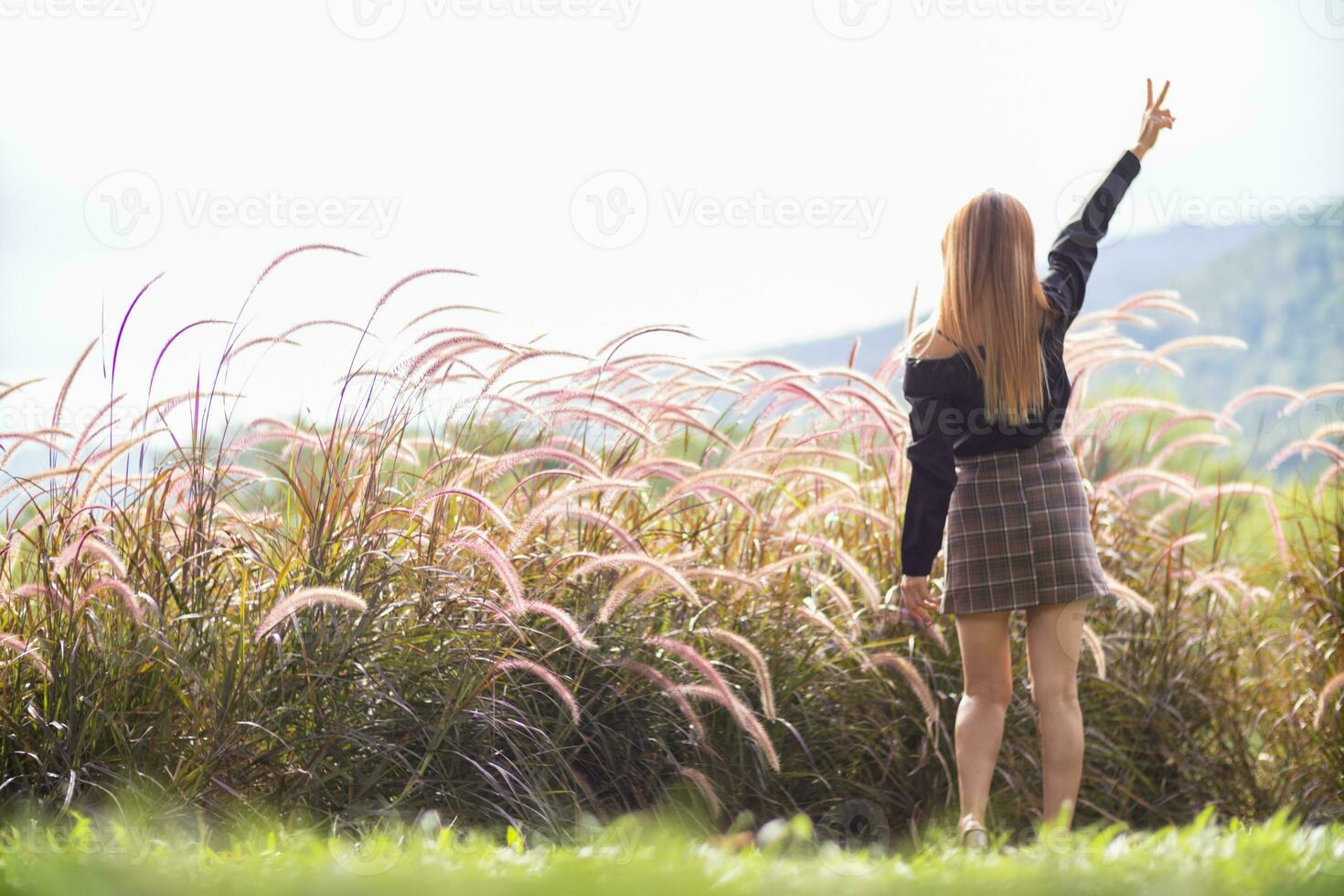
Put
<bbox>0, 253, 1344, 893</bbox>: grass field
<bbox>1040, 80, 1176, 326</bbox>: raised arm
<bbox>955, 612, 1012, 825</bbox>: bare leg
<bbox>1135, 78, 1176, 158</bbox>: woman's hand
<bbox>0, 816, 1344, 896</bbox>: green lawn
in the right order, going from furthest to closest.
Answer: <bbox>1135, 78, 1176, 158</bbox>: woman's hand < <bbox>1040, 80, 1176, 326</bbox>: raised arm < <bbox>955, 612, 1012, 825</bbox>: bare leg < <bbox>0, 253, 1344, 893</bbox>: grass field < <bbox>0, 816, 1344, 896</bbox>: green lawn

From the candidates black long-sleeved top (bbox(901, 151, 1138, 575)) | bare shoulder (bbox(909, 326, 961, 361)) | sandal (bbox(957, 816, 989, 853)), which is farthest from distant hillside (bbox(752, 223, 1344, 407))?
sandal (bbox(957, 816, 989, 853))

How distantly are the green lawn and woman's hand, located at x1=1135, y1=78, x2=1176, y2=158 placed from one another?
2.31 meters

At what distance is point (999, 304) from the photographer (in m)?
2.98

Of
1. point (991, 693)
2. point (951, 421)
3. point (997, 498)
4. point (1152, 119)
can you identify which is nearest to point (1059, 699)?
point (991, 693)

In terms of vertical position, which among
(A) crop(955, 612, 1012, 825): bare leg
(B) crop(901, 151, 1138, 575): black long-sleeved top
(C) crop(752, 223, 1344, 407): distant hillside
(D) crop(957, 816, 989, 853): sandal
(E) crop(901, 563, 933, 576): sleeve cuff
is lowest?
(D) crop(957, 816, 989, 853): sandal

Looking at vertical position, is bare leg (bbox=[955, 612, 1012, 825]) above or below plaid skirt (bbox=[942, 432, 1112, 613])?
below

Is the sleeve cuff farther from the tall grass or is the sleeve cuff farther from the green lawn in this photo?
the green lawn

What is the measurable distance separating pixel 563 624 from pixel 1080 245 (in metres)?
1.84

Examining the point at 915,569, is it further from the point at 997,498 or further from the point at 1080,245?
the point at 1080,245

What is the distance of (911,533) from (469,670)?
1.19 metres

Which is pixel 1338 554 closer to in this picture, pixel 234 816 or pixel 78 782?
pixel 234 816

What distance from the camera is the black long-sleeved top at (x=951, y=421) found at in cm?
297

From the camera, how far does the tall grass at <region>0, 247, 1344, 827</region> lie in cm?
253

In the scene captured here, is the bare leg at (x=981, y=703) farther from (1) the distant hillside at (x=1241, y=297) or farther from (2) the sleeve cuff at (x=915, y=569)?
(1) the distant hillside at (x=1241, y=297)
